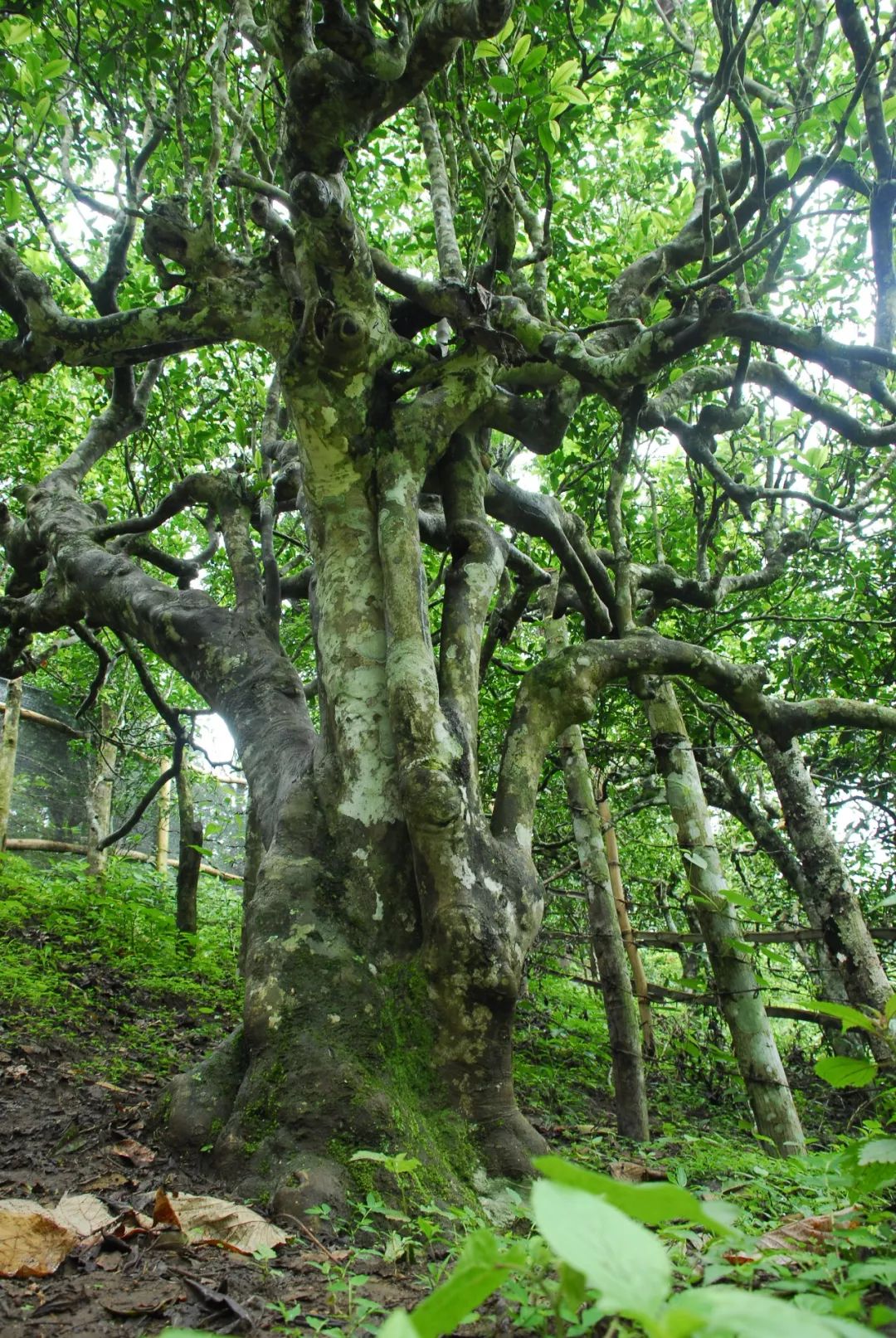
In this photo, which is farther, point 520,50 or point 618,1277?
point 520,50

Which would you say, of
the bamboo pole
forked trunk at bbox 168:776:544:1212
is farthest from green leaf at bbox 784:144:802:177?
the bamboo pole

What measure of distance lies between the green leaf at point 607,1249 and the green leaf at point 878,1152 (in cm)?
84

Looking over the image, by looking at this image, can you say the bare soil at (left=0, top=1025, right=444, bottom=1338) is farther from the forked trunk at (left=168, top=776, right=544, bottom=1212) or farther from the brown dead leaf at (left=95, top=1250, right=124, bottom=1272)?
the forked trunk at (left=168, top=776, right=544, bottom=1212)

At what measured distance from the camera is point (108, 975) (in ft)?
18.0

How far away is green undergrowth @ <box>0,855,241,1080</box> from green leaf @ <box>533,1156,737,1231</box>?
3635mm

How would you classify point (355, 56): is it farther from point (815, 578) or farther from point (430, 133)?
point (815, 578)

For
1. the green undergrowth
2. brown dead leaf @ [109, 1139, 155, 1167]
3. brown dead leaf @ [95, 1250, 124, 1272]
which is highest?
the green undergrowth

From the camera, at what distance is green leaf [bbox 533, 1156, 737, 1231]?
63 cm

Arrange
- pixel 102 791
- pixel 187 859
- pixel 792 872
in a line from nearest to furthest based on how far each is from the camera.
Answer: pixel 187 859
pixel 792 872
pixel 102 791

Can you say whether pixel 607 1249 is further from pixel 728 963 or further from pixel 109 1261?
pixel 728 963

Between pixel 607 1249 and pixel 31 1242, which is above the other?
pixel 607 1249

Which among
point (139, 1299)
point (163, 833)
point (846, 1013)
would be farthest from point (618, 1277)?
point (163, 833)

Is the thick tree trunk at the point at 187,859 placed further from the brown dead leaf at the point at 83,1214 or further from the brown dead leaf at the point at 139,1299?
the brown dead leaf at the point at 139,1299

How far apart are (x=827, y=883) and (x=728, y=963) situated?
71.9 inches
